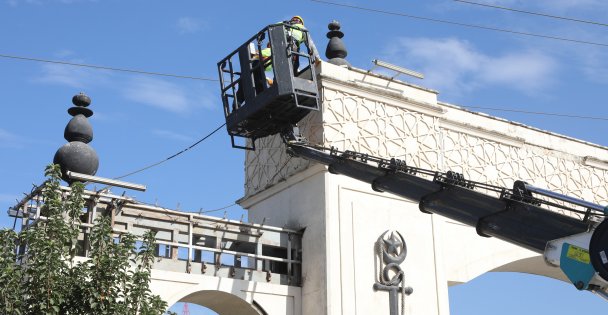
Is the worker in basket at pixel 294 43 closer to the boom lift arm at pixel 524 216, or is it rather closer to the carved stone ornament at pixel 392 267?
the boom lift arm at pixel 524 216

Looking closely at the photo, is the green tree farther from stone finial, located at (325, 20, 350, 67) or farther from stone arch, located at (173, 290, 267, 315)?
stone finial, located at (325, 20, 350, 67)

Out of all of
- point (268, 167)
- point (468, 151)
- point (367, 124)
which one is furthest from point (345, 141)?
point (468, 151)

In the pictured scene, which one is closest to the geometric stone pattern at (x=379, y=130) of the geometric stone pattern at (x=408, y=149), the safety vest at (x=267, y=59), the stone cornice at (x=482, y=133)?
the geometric stone pattern at (x=408, y=149)

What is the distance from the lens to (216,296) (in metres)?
18.2

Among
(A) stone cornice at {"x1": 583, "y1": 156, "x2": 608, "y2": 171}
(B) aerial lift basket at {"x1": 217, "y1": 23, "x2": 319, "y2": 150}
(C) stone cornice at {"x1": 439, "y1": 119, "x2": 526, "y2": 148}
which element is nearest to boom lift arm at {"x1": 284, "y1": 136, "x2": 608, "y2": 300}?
(B) aerial lift basket at {"x1": 217, "y1": 23, "x2": 319, "y2": 150}

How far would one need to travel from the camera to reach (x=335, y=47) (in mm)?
21531

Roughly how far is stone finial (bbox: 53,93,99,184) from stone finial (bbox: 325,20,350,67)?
6146 mm

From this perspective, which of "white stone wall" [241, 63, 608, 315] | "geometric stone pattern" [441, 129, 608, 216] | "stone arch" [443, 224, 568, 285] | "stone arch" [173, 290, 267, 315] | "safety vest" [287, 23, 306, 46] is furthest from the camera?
"geometric stone pattern" [441, 129, 608, 216]

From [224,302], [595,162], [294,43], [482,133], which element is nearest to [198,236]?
[224,302]

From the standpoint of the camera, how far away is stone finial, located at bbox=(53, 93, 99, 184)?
1731 centimetres

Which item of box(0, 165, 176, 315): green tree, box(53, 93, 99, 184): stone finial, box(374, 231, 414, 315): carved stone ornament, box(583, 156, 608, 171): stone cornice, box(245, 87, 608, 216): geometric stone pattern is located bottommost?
box(0, 165, 176, 315): green tree

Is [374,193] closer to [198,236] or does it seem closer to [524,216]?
[198,236]

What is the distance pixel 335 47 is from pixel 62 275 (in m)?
10.5

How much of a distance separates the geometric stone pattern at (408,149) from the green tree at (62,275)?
669 centimetres
